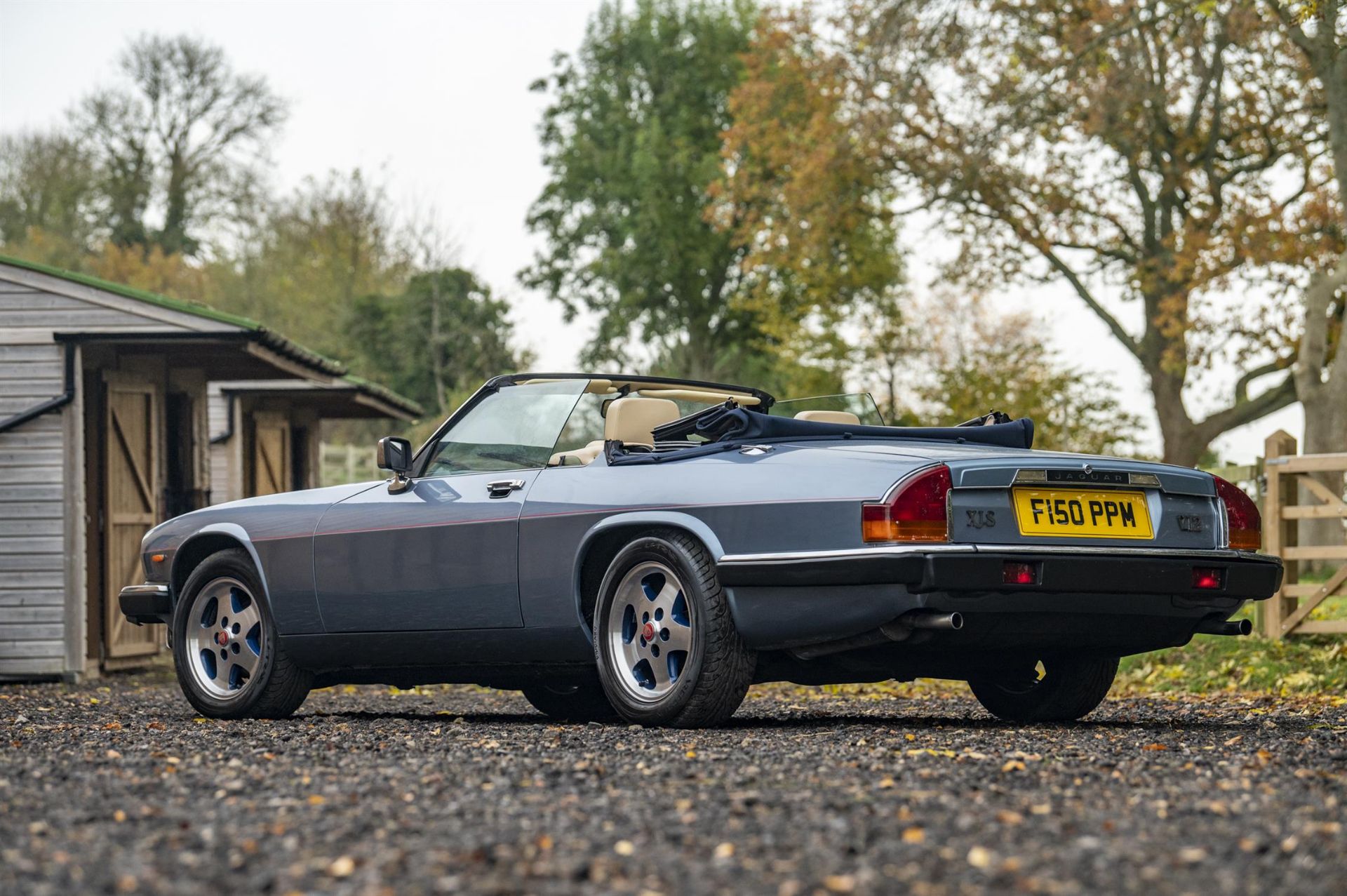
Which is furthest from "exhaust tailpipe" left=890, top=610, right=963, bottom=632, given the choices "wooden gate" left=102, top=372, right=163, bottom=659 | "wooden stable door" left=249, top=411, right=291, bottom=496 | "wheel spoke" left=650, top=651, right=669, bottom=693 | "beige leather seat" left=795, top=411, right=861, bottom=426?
"wooden stable door" left=249, top=411, right=291, bottom=496

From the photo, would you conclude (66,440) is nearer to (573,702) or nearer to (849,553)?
(573,702)

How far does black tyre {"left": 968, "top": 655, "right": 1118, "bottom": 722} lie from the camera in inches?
286

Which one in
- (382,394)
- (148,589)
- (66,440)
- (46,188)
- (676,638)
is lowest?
(676,638)

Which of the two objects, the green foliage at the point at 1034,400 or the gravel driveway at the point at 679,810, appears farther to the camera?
the green foliage at the point at 1034,400

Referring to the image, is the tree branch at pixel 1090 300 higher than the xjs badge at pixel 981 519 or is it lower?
higher

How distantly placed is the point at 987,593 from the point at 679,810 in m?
2.02

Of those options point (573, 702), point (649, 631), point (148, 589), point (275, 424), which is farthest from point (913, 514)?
point (275, 424)

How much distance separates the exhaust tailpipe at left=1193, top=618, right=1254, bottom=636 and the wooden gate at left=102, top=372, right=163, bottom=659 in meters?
10.1

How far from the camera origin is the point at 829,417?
7266 millimetres

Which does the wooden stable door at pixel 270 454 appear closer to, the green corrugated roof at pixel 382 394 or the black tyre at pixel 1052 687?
the green corrugated roof at pixel 382 394

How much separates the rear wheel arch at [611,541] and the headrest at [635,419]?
1.34ft

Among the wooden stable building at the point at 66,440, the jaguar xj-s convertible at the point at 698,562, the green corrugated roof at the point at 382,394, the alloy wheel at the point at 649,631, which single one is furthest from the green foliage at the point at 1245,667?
the green corrugated roof at the point at 382,394

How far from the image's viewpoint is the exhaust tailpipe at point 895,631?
19.1 feet

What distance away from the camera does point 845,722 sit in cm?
714
